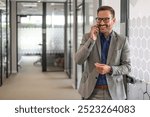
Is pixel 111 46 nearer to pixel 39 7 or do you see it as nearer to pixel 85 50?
pixel 85 50

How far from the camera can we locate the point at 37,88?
695 cm

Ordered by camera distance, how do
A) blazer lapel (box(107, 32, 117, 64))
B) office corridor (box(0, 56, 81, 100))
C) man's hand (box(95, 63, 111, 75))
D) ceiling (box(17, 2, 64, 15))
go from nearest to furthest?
man's hand (box(95, 63, 111, 75)) → blazer lapel (box(107, 32, 117, 64)) → office corridor (box(0, 56, 81, 100)) → ceiling (box(17, 2, 64, 15))

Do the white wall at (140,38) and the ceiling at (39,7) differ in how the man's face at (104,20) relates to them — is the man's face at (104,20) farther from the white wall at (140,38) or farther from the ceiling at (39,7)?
the ceiling at (39,7)

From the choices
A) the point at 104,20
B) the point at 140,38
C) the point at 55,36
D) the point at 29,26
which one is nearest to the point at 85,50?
the point at 104,20

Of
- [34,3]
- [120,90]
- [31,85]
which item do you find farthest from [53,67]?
[120,90]

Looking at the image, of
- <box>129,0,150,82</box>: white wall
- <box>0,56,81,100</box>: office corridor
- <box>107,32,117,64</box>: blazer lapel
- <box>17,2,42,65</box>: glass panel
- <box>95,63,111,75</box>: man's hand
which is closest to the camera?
<box>95,63,111,75</box>: man's hand

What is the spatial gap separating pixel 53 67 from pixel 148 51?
7990 millimetres

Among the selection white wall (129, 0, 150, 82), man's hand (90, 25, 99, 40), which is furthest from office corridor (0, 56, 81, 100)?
man's hand (90, 25, 99, 40)

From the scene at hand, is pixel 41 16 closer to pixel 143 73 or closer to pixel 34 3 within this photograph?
pixel 34 3

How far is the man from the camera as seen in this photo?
6.34 feet

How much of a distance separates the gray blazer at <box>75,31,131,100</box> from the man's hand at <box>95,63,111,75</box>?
0.17 ft

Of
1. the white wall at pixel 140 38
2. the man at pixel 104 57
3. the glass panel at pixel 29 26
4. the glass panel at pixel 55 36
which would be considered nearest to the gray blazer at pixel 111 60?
the man at pixel 104 57

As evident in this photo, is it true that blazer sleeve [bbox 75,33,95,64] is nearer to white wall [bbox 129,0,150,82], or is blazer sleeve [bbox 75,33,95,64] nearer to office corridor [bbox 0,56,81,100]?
white wall [bbox 129,0,150,82]

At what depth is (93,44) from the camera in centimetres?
194
